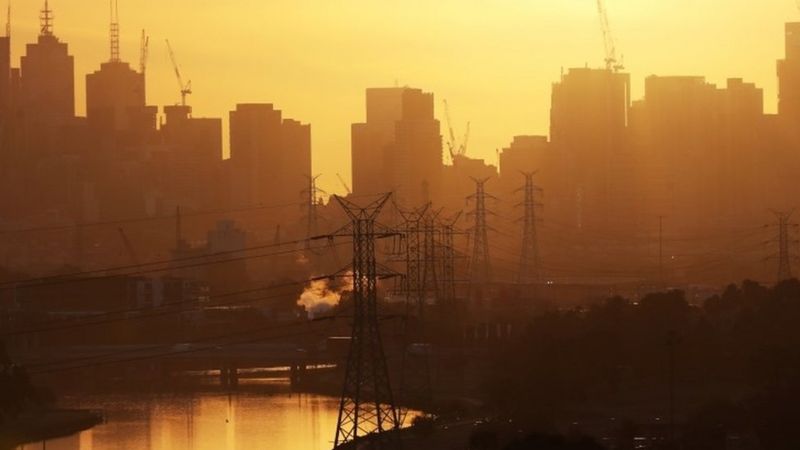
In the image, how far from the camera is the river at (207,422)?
32562 millimetres

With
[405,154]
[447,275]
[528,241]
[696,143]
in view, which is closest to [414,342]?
[447,275]

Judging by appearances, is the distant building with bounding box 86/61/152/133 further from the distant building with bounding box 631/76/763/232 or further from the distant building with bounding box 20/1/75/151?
the distant building with bounding box 631/76/763/232

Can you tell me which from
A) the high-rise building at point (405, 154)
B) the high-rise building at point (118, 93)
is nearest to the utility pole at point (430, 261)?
the high-rise building at point (405, 154)

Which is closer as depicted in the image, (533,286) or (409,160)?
(533,286)

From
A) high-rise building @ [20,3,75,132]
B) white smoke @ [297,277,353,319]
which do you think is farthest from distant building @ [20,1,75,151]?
white smoke @ [297,277,353,319]

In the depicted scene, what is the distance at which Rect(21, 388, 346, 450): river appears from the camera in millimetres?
32562

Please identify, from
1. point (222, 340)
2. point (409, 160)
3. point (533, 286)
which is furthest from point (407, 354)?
point (409, 160)

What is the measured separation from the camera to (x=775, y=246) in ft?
242

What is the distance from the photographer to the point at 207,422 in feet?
117

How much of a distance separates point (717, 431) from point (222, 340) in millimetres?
25124

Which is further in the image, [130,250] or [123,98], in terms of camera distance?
[123,98]

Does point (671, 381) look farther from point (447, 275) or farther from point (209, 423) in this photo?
point (447, 275)

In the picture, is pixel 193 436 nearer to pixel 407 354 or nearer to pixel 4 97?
pixel 407 354

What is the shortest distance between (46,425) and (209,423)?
7.66ft
